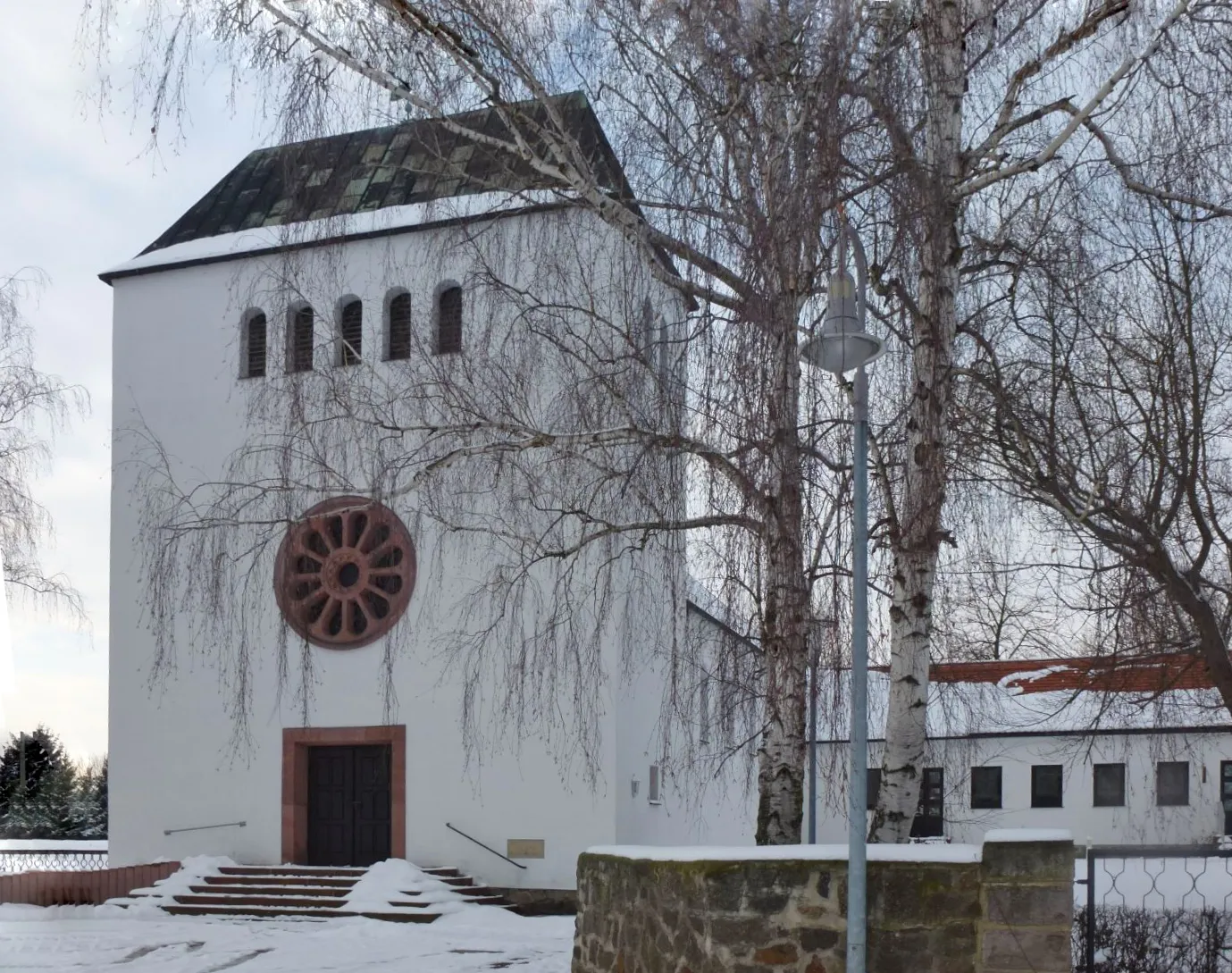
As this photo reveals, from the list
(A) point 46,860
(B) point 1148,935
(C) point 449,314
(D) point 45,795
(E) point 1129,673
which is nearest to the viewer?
(B) point 1148,935

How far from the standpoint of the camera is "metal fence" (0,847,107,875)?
89.8 feet

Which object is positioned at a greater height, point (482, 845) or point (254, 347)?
point (254, 347)

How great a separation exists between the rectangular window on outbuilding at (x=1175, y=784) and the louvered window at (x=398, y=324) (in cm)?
2017

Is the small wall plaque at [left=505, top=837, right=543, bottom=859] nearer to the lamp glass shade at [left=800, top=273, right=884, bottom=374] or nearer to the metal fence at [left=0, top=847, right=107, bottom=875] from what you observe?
the metal fence at [left=0, top=847, right=107, bottom=875]

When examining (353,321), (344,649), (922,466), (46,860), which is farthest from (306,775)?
(922,466)

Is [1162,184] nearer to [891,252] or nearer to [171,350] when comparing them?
[891,252]

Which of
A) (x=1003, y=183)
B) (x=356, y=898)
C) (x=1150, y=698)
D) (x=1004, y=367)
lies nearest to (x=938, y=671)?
(x=1150, y=698)

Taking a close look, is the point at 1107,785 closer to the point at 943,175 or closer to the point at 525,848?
the point at 525,848

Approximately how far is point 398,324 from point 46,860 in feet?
50.1

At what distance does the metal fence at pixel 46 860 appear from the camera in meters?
27.4

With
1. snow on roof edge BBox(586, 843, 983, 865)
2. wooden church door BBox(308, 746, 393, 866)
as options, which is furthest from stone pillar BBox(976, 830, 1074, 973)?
wooden church door BBox(308, 746, 393, 866)

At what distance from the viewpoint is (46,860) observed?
2892cm

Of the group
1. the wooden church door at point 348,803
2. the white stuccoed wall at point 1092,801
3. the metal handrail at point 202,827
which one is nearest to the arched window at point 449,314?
the wooden church door at point 348,803

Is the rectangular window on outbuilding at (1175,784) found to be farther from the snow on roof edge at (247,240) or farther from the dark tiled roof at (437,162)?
the dark tiled roof at (437,162)
